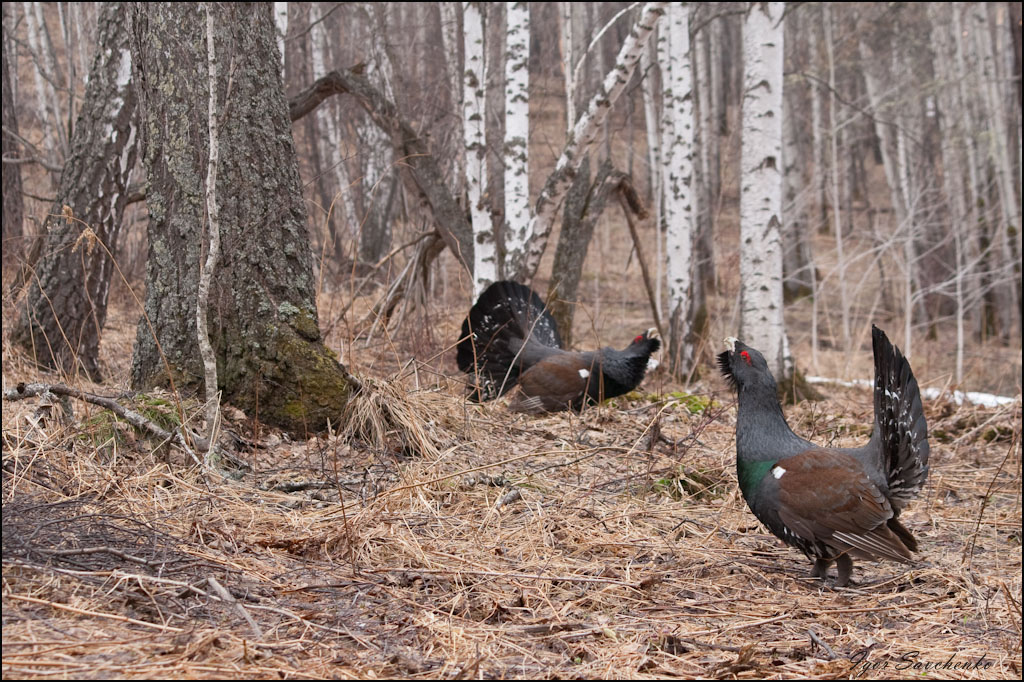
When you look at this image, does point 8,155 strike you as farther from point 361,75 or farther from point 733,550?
point 733,550

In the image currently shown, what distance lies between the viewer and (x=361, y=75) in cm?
741

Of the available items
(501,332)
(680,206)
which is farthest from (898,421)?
(680,206)

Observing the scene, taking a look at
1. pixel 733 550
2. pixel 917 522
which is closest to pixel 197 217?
pixel 733 550

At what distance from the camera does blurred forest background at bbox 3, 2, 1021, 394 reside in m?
8.60

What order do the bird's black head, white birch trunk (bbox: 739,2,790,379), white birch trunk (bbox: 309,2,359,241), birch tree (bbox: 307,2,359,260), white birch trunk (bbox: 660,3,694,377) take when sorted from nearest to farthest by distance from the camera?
the bird's black head, white birch trunk (bbox: 739,2,790,379), white birch trunk (bbox: 660,3,694,377), birch tree (bbox: 307,2,359,260), white birch trunk (bbox: 309,2,359,241)

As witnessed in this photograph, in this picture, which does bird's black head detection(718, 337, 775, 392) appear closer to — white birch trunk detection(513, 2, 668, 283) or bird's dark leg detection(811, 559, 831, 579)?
bird's dark leg detection(811, 559, 831, 579)

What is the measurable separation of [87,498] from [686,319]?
6.85 meters

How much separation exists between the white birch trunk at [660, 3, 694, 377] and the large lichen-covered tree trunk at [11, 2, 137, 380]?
5.46 m

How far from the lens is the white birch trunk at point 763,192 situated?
7.37m

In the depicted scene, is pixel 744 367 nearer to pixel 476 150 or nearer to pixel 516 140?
pixel 516 140

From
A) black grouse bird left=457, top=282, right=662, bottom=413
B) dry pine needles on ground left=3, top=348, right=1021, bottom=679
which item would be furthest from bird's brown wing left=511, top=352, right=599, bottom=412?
dry pine needles on ground left=3, top=348, right=1021, bottom=679

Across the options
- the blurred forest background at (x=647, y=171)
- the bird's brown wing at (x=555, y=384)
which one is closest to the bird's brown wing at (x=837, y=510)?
the blurred forest background at (x=647, y=171)

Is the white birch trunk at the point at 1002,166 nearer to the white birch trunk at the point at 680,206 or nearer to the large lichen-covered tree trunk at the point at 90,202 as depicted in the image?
the white birch trunk at the point at 680,206

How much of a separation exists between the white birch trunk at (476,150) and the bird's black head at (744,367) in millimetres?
3583
